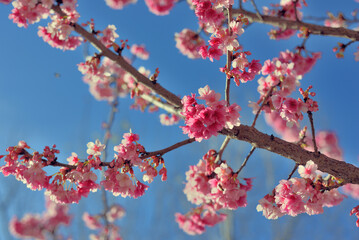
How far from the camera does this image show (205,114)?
1.64m

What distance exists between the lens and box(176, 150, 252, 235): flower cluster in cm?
213

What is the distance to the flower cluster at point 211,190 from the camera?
6.99ft

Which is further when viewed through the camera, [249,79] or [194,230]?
[194,230]

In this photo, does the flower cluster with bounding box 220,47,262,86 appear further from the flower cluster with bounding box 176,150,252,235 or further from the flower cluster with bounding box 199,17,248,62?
the flower cluster with bounding box 176,150,252,235

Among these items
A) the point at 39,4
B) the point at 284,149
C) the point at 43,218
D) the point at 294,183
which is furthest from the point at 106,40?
the point at 43,218

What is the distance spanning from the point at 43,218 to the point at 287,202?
602 cm

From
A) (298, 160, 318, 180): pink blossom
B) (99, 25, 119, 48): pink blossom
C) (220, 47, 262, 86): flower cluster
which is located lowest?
(298, 160, 318, 180): pink blossom

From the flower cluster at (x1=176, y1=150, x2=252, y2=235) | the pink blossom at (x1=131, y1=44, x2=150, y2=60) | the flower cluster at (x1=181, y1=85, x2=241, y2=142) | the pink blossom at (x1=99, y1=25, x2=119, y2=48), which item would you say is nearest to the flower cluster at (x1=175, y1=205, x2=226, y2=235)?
the flower cluster at (x1=176, y1=150, x2=252, y2=235)

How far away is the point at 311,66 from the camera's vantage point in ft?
11.5

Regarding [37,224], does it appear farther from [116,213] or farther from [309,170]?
[309,170]

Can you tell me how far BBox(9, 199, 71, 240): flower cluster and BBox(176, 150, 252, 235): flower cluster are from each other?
13.6ft

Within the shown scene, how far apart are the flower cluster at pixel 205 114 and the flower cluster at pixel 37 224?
5475mm

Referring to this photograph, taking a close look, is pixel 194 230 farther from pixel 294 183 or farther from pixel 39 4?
pixel 39 4

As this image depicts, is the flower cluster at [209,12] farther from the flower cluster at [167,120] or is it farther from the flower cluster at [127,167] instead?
the flower cluster at [167,120]
